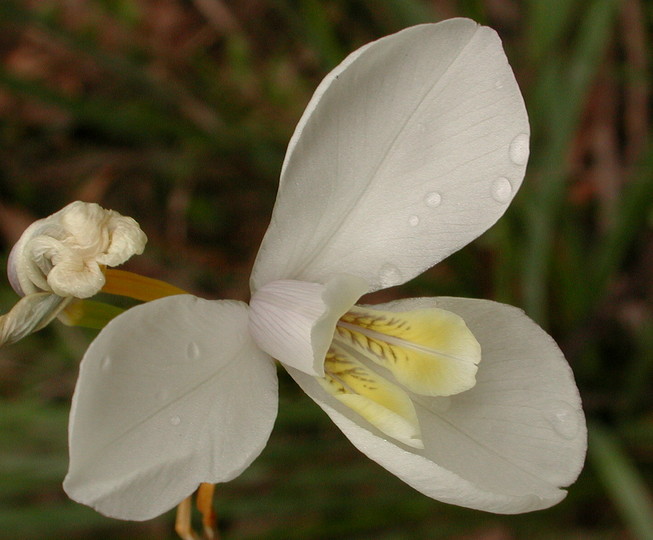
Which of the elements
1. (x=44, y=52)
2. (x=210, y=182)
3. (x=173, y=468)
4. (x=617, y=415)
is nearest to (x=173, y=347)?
(x=173, y=468)

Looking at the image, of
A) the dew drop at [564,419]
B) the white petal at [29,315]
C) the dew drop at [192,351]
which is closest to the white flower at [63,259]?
the white petal at [29,315]

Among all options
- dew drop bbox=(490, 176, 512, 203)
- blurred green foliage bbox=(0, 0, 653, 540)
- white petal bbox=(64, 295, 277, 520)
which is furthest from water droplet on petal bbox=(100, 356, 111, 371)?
blurred green foliage bbox=(0, 0, 653, 540)

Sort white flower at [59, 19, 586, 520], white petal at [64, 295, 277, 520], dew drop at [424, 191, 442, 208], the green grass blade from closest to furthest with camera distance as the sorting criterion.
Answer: white petal at [64, 295, 277, 520]
white flower at [59, 19, 586, 520]
dew drop at [424, 191, 442, 208]
the green grass blade

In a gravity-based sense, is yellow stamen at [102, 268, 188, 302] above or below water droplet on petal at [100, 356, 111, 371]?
below

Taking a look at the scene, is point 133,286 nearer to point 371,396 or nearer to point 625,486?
point 371,396

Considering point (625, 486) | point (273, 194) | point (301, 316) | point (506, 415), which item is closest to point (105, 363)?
point (301, 316)

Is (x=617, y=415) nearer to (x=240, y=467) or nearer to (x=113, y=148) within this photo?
(x=240, y=467)

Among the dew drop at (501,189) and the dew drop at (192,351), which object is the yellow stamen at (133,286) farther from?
the dew drop at (501,189)

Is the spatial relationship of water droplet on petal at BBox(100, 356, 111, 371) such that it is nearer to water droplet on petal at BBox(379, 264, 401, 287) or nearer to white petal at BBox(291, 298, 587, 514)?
white petal at BBox(291, 298, 587, 514)
